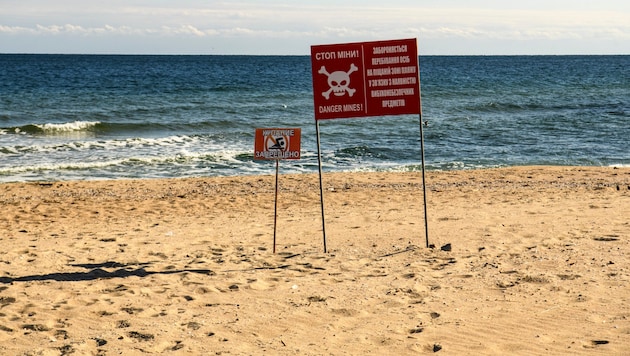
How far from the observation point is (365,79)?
368 inches

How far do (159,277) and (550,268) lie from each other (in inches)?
172

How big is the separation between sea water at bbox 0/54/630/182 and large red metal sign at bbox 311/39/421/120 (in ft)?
32.7

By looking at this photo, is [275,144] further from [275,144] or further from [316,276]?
[316,276]

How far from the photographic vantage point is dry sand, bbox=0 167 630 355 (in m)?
6.62

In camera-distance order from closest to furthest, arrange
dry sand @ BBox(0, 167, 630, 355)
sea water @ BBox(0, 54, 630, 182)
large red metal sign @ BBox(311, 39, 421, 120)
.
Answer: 1. dry sand @ BBox(0, 167, 630, 355)
2. large red metal sign @ BBox(311, 39, 421, 120)
3. sea water @ BBox(0, 54, 630, 182)

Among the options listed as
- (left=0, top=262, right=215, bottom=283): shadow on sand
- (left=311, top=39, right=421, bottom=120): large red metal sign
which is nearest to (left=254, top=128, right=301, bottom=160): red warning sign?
(left=311, top=39, right=421, bottom=120): large red metal sign

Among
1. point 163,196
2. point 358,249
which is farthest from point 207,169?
point 358,249

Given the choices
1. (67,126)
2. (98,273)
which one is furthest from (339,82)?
(67,126)

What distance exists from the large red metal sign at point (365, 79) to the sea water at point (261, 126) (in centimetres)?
996

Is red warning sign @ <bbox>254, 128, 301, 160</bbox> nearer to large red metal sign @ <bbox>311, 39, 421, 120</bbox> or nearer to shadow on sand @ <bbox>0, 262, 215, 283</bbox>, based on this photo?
large red metal sign @ <bbox>311, 39, 421, 120</bbox>

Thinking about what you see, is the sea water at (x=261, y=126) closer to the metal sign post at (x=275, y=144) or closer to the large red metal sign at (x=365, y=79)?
the metal sign post at (x=275, y=144)

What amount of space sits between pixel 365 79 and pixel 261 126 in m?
20.0

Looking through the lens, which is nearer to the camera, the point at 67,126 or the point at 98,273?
the point at 98,273

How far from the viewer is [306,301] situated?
7641 mm
